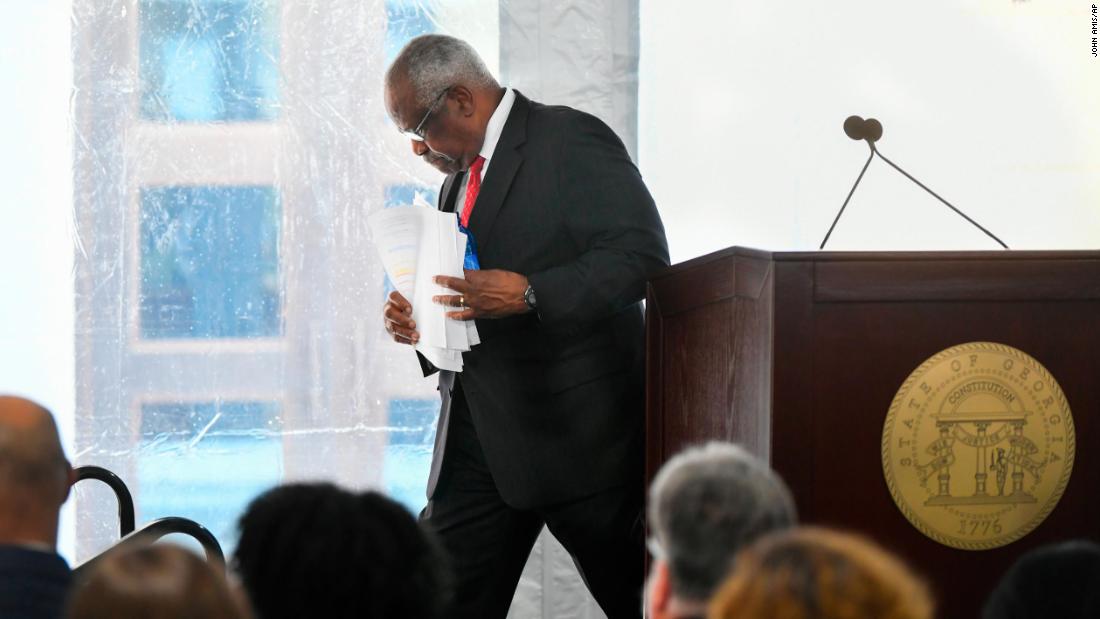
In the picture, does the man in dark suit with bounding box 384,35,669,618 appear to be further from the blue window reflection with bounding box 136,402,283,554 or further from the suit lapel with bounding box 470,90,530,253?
the blue window reflection with bounding box 136,402,283,554

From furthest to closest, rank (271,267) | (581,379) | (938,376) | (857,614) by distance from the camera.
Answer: (271,267) < (581,379) < (938,376) < (857,614)

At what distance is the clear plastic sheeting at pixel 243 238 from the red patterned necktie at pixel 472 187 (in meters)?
1.00

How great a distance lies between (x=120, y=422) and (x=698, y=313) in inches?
83.2

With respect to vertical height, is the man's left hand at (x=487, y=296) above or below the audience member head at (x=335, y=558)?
above

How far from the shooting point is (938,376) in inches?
76.8

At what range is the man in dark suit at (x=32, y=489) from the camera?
135cm

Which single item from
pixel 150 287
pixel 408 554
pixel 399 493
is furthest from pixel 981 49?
pixel 408 554

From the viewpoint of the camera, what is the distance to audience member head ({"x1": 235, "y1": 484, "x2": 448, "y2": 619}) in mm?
1063

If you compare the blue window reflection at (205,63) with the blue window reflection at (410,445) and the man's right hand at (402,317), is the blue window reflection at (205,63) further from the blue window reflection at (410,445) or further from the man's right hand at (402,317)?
the man's right hand at (402,317)

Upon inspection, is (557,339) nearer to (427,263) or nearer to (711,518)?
(427,263)

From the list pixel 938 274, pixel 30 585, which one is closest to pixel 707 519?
pixel 30 585

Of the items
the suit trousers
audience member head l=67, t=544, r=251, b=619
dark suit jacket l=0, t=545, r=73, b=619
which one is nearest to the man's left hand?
the suit trousers

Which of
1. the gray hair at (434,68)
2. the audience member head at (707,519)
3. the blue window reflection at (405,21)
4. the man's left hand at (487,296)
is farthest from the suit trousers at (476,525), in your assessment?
the audience member head at (707,519)

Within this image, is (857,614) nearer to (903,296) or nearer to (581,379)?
(903,296)
